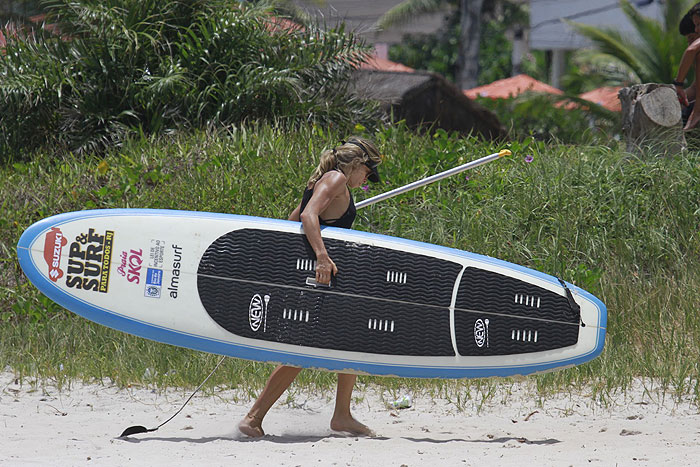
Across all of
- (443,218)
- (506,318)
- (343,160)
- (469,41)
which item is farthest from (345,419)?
(469,41)

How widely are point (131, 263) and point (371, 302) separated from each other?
1.22 metres

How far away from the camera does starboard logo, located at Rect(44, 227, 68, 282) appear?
4.23 meters

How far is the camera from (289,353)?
4.03 metres

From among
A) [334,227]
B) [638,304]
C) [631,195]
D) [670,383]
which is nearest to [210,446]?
→ [334,227]

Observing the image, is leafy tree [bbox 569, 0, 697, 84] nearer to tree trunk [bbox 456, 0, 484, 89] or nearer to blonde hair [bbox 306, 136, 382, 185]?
tree trunk [bbox 456, 0, 484, 89]

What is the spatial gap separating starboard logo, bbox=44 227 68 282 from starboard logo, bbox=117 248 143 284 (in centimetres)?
31

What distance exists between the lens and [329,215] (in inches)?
164

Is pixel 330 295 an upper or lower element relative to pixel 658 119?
lower

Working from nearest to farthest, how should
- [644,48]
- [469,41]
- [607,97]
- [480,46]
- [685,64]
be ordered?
[685,64] → [644,48] → [607,97] → [469,41] → [480,46]

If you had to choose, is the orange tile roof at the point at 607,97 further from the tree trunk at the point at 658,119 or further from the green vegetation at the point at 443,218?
the green vegetation at the point at 443,218

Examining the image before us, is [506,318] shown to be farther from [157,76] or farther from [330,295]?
[157,76]

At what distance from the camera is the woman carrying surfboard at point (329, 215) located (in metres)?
3.91

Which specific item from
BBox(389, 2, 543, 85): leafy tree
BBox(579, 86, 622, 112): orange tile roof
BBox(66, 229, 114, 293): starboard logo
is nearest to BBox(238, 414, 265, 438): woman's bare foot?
BBox(66, 229, 114, 293): starboard logo

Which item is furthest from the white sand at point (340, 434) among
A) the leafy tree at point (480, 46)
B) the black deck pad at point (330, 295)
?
the leafy tree at point (480, 46)
